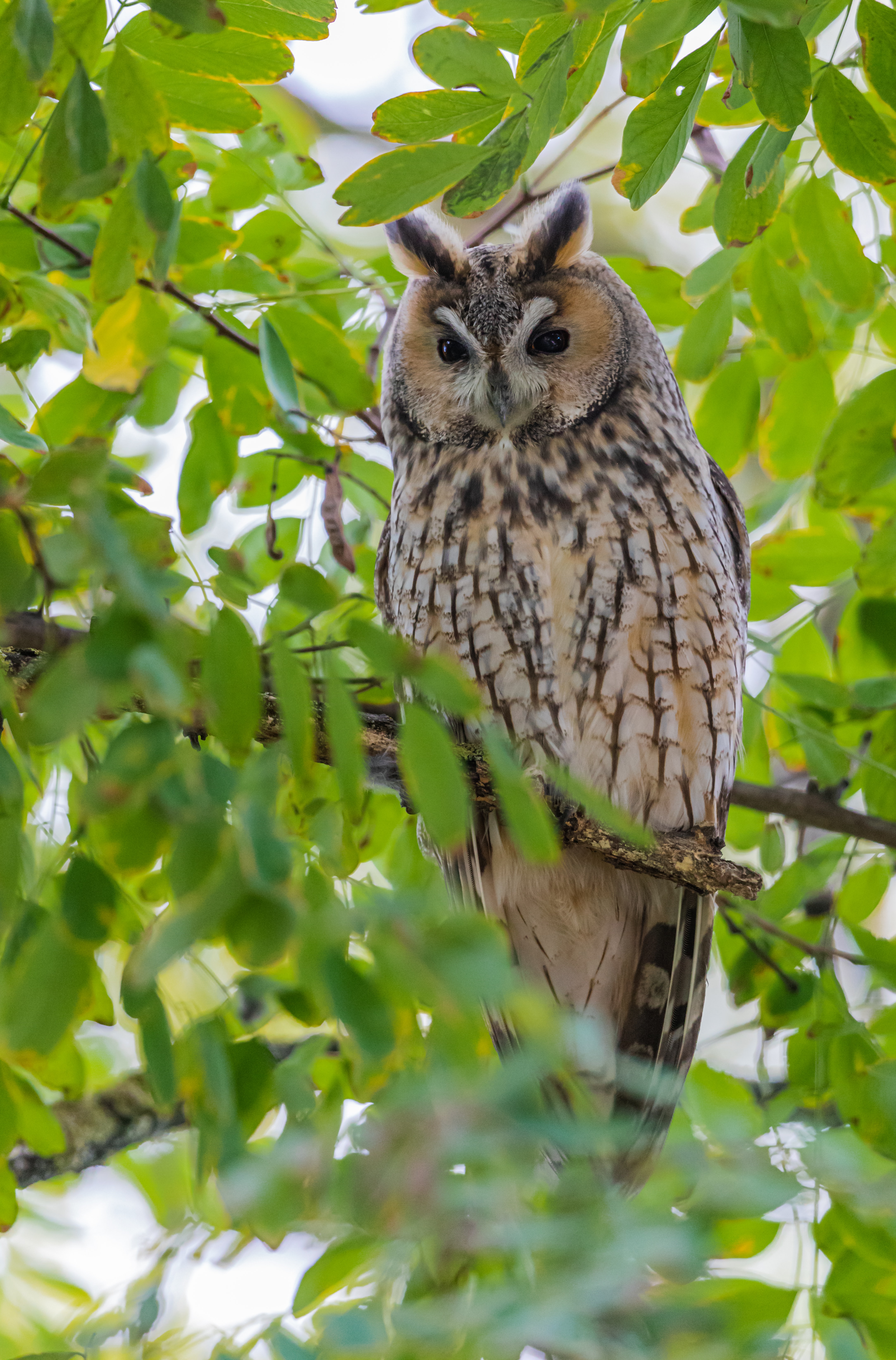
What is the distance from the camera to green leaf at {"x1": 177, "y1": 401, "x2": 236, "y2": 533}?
5.53 feet

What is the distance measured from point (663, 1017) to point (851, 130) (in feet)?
4.83

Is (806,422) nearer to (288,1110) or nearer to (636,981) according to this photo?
(636,981)

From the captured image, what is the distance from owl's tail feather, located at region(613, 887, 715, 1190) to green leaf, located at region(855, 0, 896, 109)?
1141 mm

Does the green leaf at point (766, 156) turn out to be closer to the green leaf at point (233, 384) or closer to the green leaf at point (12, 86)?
the green leaf at point (12, 86)

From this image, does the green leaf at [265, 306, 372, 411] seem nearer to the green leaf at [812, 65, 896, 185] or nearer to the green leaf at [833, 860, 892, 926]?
the green leaf at [812, 65, 896, 185]

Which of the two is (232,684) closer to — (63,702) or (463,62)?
(63,702)

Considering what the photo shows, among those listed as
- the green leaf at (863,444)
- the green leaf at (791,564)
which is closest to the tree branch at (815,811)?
the green leaf at (791,564)

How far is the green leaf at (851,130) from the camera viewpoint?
1.12m

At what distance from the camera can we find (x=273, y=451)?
1.74 metres

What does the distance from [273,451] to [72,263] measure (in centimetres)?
39

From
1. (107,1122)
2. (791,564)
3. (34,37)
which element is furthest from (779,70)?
(107,1122)

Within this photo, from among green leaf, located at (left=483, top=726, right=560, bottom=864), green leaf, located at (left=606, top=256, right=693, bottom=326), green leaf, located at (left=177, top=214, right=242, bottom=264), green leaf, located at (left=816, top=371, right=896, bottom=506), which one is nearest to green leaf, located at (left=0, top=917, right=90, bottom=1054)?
green leaf, located at (left=483, top=726, right=560, bottom=864)

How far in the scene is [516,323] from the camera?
187cm

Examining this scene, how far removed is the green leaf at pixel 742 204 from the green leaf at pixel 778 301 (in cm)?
35
